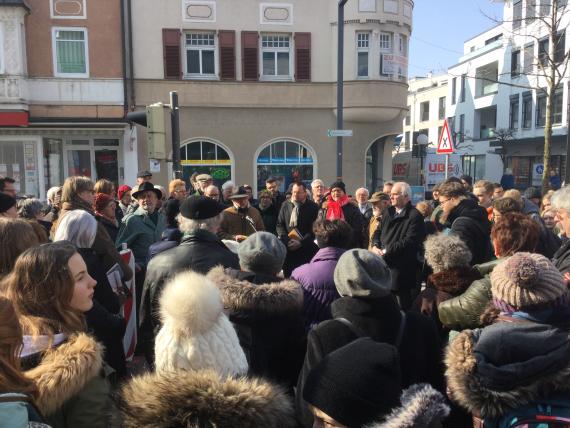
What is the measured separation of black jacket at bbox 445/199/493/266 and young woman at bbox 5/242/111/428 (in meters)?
3.77

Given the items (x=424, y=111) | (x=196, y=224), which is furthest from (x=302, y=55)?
(x=424, y=111)

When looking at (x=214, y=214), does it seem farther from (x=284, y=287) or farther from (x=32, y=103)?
(x=32, y=103)

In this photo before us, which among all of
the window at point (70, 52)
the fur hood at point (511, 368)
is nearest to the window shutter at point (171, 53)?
the window at point (70, 52)

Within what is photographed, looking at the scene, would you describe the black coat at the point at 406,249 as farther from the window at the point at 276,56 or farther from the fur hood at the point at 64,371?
the window at the point at 276,56

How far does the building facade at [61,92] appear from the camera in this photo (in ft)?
52.4

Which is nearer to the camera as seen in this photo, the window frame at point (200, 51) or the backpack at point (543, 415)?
the backpack at point (543, 415)

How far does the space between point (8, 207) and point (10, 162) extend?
14.4 m

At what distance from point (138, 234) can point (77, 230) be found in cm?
231

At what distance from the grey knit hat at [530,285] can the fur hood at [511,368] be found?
0.68 ft

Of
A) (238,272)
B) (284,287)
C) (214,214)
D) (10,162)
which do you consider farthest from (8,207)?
(10,162)

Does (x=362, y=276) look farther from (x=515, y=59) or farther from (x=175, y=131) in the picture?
(x=515, y=59)

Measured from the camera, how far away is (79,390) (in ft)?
6.06

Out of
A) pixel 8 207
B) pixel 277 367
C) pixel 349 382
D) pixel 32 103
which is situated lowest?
pixel 277 367

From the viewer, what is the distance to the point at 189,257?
3.49 metres
